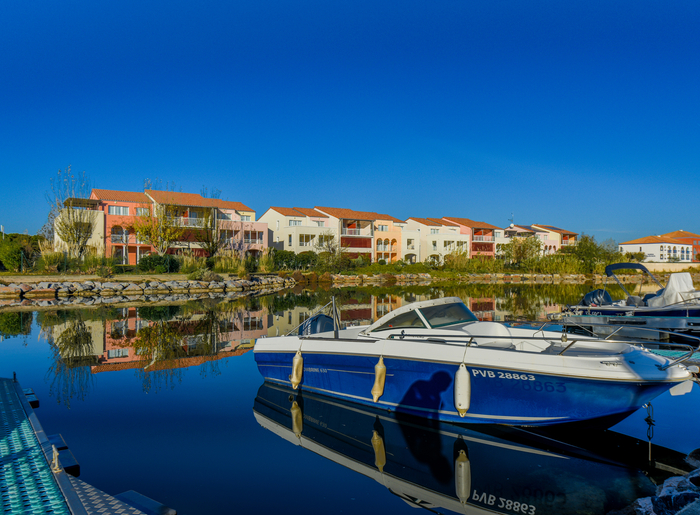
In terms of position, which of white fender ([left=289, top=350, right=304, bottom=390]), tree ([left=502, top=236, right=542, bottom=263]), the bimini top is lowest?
white fender ([left=289, top=350, right=304, bottom=390])

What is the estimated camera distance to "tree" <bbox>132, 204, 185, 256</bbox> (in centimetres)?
4738

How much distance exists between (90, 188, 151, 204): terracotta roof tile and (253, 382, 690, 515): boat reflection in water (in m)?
54.0

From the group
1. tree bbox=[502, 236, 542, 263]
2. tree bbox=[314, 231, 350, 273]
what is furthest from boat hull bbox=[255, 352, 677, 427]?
tree bbox=[502, 236, 542, 263]

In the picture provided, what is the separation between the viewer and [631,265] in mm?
17672

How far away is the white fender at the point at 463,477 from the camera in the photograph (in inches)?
210

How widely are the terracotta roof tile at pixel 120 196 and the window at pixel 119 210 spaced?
1127 mm

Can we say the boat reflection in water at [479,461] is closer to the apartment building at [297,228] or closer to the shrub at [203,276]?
the shrub at [203,276]

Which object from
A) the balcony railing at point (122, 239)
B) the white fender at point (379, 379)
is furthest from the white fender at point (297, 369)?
the balcony railing at point (122, 239)

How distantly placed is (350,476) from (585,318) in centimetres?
1195

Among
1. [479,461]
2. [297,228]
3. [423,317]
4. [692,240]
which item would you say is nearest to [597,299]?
[423,317]

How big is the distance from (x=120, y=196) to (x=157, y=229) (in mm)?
12411

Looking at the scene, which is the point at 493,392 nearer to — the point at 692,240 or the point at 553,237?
the point at 553,237

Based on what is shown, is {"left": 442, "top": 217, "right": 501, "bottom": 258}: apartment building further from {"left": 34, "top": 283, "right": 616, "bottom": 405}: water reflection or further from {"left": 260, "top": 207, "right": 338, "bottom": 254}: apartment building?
{"left": 34, "top": 283, "right": 616, "bottom": 405}: water reflection

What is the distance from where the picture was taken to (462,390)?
21.8 feet
